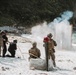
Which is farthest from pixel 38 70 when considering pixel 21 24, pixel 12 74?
pixel 21 24

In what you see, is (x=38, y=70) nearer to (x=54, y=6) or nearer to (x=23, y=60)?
(x=23, y=60)

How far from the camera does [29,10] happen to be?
58688mm

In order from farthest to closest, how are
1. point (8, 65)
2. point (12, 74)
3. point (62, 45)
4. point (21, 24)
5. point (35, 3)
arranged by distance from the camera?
point (35, 3), point (21, 24), point (62, 45), point (8, 65), point (12, 74)

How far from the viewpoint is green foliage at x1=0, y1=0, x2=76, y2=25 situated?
56256 mm

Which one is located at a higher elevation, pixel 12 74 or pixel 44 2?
pixel 44 2

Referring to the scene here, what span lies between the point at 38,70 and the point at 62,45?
44.3 ft

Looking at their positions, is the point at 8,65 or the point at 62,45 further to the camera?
the point at 62,45

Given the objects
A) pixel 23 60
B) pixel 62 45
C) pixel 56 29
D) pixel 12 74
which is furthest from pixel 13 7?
pixel 12 74

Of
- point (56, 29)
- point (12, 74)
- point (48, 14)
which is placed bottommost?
point (12, 74)

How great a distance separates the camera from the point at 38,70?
61.1 ft

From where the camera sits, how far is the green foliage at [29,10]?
56.3 m

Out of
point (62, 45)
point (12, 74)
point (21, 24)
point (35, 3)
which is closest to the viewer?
point (12, 74)

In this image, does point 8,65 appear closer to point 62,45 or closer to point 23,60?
point 23,60

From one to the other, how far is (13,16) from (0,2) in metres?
2.43
